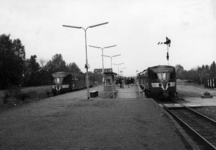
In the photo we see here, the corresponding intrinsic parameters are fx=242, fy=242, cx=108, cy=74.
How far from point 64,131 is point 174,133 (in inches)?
144

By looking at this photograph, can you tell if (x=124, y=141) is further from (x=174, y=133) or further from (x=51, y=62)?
(x=51, y=62)

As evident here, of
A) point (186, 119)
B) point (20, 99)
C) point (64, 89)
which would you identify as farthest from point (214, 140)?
point (64, 89)

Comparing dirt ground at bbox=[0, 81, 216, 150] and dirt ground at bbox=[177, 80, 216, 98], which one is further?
dirt ground at bbox=[177, 80, 216, 98]

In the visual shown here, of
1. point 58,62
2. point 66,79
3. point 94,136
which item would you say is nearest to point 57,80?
point 66,79

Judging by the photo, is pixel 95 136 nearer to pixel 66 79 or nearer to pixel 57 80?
pixel 57 80

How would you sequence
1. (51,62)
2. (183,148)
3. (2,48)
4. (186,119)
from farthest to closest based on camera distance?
(51,62), (2,48), (186,119), (183,148)

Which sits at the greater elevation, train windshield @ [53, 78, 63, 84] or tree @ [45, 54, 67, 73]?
tree @ [45, 54, 67, 73]

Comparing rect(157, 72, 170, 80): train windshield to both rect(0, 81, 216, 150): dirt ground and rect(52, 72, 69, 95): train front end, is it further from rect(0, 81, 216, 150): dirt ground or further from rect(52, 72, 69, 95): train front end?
rect(52, 72, 69, 95): train front end

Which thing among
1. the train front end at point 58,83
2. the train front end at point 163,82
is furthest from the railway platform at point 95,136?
the train front end at point 58,83

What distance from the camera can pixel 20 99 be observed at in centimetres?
2288

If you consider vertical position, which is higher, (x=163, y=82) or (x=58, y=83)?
(x=58, y=83)

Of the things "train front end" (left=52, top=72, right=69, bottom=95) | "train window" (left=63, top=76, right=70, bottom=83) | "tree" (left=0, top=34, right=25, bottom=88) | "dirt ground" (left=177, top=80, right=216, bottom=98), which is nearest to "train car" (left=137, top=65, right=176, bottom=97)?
"dirt ground" (left=177, top=80, right=216, bottom=98)

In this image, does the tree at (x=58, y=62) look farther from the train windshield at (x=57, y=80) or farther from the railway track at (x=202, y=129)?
the railway track at (x=202, y=129)

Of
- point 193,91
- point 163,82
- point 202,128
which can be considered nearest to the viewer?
point 202,128
